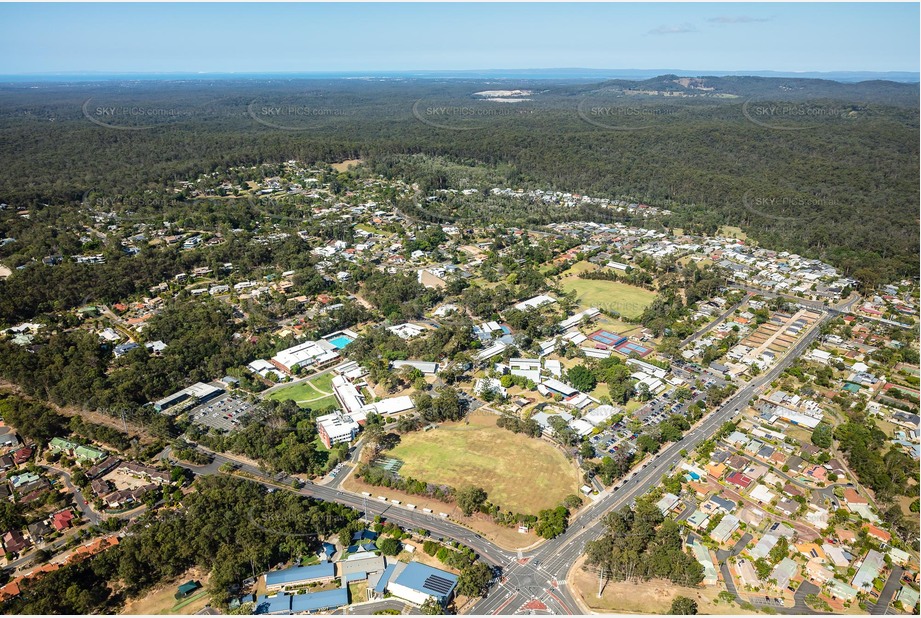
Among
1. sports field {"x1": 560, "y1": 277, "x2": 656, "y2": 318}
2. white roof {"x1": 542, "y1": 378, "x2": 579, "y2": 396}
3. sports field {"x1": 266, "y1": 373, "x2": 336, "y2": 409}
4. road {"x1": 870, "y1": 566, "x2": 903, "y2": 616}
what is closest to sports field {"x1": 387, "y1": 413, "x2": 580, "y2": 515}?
white roof {"x1": 542, "y1": 378, "x2": 579, "y2": 396}

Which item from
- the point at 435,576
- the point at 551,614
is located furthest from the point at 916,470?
the point at 435,576

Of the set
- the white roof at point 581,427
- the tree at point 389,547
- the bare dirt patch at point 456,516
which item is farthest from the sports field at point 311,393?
the white roof at point 581,427

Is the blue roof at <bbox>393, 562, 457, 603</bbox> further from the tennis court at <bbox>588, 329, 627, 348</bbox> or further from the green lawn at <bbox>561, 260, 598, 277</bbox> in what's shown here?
the green lawn at <bbox>561, 260, 598, 277</bbox>

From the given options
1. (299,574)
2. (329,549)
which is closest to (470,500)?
(329,549)

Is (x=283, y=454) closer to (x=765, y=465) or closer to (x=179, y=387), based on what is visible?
(x=179, y=387)

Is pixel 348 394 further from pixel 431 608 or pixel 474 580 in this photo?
pixel 431 608

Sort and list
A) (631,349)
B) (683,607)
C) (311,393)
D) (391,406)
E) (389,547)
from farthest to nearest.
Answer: (631,349) < (311,393) < (391,406) < (389,547) < (683,607)
